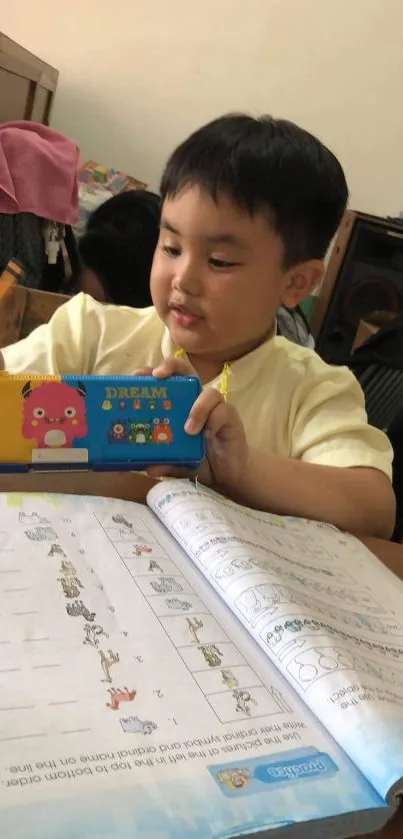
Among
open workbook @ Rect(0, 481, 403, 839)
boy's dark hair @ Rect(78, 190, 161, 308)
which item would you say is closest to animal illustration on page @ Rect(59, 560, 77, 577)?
open workbook @ Rect(0, 481, 403, 839)

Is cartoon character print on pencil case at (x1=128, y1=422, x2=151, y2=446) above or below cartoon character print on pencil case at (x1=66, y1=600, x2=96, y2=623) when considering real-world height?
above

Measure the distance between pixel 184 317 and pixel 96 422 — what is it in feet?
0.72

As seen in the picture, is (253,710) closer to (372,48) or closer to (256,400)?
(256,400)

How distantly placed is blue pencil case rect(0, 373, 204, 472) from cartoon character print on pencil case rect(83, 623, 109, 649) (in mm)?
178

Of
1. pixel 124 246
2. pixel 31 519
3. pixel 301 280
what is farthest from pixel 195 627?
pixel 124 246

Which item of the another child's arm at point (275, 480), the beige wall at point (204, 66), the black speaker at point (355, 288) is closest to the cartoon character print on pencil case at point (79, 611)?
the another child's arm at point (275, 480)

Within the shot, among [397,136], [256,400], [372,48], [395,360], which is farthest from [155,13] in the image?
[256,400]

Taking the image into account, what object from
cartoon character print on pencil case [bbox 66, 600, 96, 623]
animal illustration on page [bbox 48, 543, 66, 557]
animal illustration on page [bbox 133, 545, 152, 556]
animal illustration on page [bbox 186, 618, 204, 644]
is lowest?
animal illustration on page [bbox 186, 618, 204, 644]

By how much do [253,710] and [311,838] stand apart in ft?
0.20

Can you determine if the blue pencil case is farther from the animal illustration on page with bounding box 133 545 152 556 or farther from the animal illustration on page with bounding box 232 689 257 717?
the animal illustration on page with bounding box 232 689 257 717

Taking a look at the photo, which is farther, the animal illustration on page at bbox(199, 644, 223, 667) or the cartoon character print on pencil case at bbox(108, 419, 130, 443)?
the cartoon character print on pencil case at bbox(108, 419, 130, 443)

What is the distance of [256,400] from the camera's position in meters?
0.77

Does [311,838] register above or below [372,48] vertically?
below

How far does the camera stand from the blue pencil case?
491 millimetres
